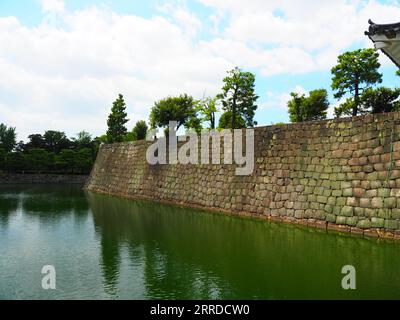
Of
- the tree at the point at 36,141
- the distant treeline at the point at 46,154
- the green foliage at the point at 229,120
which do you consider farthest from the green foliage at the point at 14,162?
the green foliage at the point at 229,120

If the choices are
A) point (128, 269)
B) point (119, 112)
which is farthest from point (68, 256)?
point (119, 112)

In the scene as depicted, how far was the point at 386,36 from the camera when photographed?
514cm

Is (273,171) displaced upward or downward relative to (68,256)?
upward

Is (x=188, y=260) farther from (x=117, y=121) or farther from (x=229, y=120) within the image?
(x=117, y=121)

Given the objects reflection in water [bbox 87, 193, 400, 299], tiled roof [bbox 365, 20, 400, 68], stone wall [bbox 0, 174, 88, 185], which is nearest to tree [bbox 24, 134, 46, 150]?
stone wall [bbox 0, 174, 88, 185]

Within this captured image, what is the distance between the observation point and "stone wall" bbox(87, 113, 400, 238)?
29.0 feet

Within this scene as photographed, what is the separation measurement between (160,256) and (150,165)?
11.8m

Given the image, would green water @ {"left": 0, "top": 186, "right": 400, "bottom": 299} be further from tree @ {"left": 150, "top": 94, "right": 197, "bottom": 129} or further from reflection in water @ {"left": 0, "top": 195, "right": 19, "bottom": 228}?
tree @ {"left": 150, "top": 94, "right": 197, "bottom": 129}

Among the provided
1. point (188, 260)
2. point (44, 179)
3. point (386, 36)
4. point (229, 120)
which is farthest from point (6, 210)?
point (44, 179)

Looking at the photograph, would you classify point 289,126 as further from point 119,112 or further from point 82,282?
point 119,112

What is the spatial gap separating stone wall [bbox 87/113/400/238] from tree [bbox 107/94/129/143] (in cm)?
1535

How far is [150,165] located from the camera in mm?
18859

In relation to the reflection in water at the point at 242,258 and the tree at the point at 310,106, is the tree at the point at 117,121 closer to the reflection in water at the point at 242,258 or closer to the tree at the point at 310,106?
the tree at the point at 310,106

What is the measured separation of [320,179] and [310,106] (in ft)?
38.7
